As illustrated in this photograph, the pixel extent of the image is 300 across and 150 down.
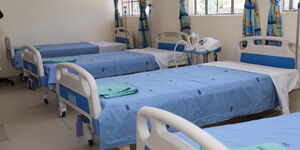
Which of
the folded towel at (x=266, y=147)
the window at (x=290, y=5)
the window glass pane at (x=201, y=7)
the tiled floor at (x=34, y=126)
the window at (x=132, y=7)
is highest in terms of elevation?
the window at (x=132, y=7)

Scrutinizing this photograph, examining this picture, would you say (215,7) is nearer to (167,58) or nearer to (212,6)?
(212,6)

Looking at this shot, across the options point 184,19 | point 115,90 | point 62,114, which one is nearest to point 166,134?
point 115,90

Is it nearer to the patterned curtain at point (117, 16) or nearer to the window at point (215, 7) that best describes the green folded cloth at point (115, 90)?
the window at point (215, 7)

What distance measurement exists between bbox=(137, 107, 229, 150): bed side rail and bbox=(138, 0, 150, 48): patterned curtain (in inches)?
157

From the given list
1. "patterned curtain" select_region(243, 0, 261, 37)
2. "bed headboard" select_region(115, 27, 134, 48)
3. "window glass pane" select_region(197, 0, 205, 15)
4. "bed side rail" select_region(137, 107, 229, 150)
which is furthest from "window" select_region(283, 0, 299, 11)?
"bed headboard" select_region(115, 27, 134, 48)

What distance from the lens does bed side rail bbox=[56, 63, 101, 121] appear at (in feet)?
7.76

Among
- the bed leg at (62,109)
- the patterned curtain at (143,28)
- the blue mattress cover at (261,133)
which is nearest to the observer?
the blue mattress cover at (261,133)

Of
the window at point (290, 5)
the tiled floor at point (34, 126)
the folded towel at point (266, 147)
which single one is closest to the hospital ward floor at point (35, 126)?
the tiled floor at point (34, 126)

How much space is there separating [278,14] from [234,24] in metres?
0.69

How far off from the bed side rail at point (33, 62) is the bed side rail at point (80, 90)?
96cm

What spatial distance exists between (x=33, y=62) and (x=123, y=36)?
2362 millimetres

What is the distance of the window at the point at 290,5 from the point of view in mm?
3404

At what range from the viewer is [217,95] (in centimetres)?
277

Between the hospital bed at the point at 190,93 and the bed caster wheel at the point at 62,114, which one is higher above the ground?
the hospital bed at the point at 190,93
